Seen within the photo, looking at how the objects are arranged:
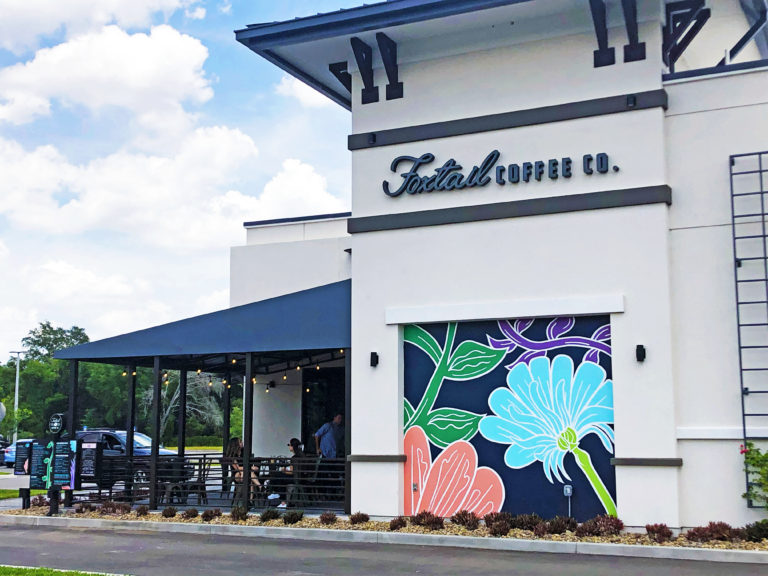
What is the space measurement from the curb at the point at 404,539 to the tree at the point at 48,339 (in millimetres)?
78416

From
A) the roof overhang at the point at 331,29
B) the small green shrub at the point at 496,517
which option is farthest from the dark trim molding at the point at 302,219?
the small green shrub at the point at 496,517

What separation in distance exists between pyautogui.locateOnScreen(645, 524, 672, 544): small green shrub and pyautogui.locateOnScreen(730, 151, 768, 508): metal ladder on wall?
1.23 m

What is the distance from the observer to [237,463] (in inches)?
677

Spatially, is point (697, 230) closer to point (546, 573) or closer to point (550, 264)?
point (550, 264)

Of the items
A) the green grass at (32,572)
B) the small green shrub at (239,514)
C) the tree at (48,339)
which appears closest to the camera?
the green grass at (32,572)

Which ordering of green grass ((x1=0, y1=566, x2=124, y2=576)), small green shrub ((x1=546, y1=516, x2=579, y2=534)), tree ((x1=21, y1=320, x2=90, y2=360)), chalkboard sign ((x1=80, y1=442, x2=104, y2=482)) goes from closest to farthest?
green grass ((x1=0, y1=566, x2=124, y2=576))
small green shrub ((x1=546, y1=516, x2=579, y2=534))
chalkboard sign ((x1=80, y1=442, x2=104, y2=482))
tree ((x1=21, y1=320, x2=90, y2=360))

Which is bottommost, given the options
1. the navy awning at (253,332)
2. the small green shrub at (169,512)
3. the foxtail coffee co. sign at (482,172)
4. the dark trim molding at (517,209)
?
the small green shrub at (169,512)

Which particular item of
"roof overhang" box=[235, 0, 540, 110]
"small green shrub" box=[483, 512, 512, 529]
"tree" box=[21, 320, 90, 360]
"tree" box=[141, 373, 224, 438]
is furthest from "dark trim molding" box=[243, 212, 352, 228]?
"tree" box=[21, 320, 90, 360]

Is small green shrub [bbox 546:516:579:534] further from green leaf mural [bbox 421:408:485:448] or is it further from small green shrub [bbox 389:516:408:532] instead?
small green shrub [bbox 389:516:408:532]

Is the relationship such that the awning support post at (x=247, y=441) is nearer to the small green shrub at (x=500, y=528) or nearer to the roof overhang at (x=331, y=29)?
the small green shrub at (x=500, y=528)

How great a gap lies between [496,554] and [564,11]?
844cm

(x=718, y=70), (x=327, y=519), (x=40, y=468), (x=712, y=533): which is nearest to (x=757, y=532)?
(x=712, y=533)

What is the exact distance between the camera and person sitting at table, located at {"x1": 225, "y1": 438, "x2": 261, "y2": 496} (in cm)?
1721

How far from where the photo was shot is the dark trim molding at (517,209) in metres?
14.1
